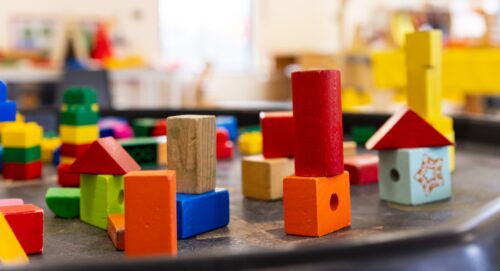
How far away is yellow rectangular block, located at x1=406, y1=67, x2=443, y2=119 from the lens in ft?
3.04

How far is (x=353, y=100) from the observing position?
3477 millimetres

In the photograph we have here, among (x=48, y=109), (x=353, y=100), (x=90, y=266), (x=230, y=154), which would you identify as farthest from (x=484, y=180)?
(x=353, y=100)

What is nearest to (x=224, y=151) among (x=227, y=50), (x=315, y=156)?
(x=315, y=156)

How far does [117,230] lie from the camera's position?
1.81 feet

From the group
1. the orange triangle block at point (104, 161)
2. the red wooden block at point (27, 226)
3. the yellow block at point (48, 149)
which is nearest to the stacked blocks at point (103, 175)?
the orange triangle block at point (104, 161)

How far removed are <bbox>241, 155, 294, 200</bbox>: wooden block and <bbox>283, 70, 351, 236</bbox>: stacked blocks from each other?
18 cm

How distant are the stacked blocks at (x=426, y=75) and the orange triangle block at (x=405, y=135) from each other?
16 centimetres

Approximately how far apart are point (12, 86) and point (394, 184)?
338 cm

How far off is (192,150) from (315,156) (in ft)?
0.41

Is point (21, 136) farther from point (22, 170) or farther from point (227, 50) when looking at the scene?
point (227, 50)

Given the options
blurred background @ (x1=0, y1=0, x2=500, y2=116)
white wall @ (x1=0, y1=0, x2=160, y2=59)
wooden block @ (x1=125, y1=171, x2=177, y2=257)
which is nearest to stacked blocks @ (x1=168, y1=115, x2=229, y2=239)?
wooden block @ (x1=125, y1=171, x2=177, y2=257)

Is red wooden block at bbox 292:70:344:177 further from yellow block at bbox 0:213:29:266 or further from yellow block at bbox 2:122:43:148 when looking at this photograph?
yellow block at bbox 2:122:43:148

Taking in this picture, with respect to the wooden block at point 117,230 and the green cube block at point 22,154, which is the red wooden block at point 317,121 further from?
the green cube block at point 22,154

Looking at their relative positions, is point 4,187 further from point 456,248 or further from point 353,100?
point 353,100
